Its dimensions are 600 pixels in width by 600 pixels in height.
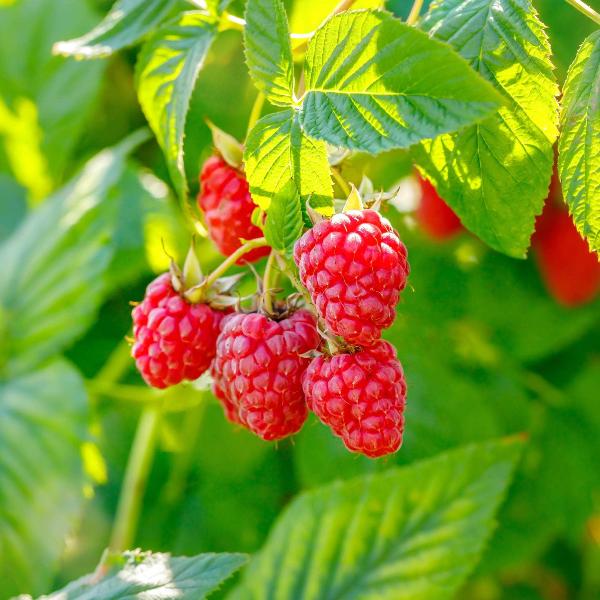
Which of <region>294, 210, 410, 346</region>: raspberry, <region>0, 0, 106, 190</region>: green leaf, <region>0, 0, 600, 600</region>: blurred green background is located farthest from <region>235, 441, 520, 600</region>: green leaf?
<region>0, 0, 106, 190</region>: green leaf

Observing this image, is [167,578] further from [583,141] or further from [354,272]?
[583,141]

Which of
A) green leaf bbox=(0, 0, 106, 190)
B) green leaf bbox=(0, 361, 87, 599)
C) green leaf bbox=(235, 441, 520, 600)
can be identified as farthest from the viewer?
green leaf bbox=(0, 0, 106, 190)

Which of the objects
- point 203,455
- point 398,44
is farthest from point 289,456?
point 398,44

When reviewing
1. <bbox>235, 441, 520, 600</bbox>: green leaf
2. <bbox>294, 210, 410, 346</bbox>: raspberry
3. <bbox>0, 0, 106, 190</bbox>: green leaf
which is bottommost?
<bbox>0, 0, 106, 190</bbox>: green leaf

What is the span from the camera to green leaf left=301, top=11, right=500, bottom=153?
705mm

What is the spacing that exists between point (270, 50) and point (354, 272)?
0.66 ft

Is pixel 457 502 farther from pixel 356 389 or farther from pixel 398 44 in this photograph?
pixel 398 44

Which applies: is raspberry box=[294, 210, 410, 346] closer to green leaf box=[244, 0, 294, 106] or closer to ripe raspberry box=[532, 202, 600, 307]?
green leaf box=[244, 0, 294, 106]

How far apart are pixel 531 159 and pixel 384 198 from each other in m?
0.13

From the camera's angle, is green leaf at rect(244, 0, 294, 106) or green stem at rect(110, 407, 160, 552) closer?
green leaf at rect(244, 0, 294, 106)

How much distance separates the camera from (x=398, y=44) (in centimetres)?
73

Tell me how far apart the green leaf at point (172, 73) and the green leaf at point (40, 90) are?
872mm

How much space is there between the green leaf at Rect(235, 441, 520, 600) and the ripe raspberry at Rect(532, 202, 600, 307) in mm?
448

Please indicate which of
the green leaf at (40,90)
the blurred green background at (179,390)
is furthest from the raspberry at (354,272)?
the green leaf at (40,90)
